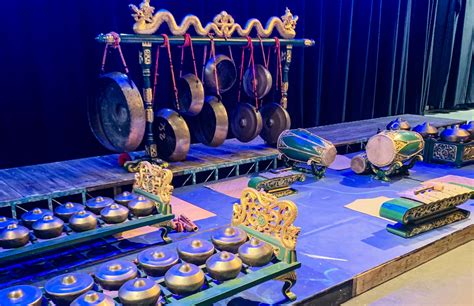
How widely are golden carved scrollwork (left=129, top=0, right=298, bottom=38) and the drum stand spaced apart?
3.82ft

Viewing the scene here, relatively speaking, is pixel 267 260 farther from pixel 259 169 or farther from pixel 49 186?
pixel 259 169

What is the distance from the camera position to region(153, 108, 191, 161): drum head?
2.93m

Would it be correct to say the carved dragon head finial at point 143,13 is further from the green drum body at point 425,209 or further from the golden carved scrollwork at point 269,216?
the green drum body at point 425,209

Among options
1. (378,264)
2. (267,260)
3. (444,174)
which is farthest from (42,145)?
(444,174)

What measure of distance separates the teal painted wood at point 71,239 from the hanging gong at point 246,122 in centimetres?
143

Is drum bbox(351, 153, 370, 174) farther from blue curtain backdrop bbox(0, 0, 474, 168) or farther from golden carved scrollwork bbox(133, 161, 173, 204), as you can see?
golden carved scrollwork bbox(133, 161, 173, 204)

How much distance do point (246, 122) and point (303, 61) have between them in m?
1.25

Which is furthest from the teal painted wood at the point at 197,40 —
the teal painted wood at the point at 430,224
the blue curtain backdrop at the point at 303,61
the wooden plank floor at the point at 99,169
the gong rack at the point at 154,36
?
the teal painted wood at the point at 430,224

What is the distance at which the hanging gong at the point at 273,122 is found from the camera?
11.4 ft

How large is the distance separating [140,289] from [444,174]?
2.70m

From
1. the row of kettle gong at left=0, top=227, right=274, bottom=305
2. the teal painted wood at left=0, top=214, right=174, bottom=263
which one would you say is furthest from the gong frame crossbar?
the row of kettle gong at left=0, top=227, right=274, bottom=305

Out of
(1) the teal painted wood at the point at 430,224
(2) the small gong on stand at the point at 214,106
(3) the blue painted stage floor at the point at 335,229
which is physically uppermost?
(2) the small gong on stand at the point at 214,106

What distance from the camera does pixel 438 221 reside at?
7.88 ft

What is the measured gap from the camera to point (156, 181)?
7.24ft
